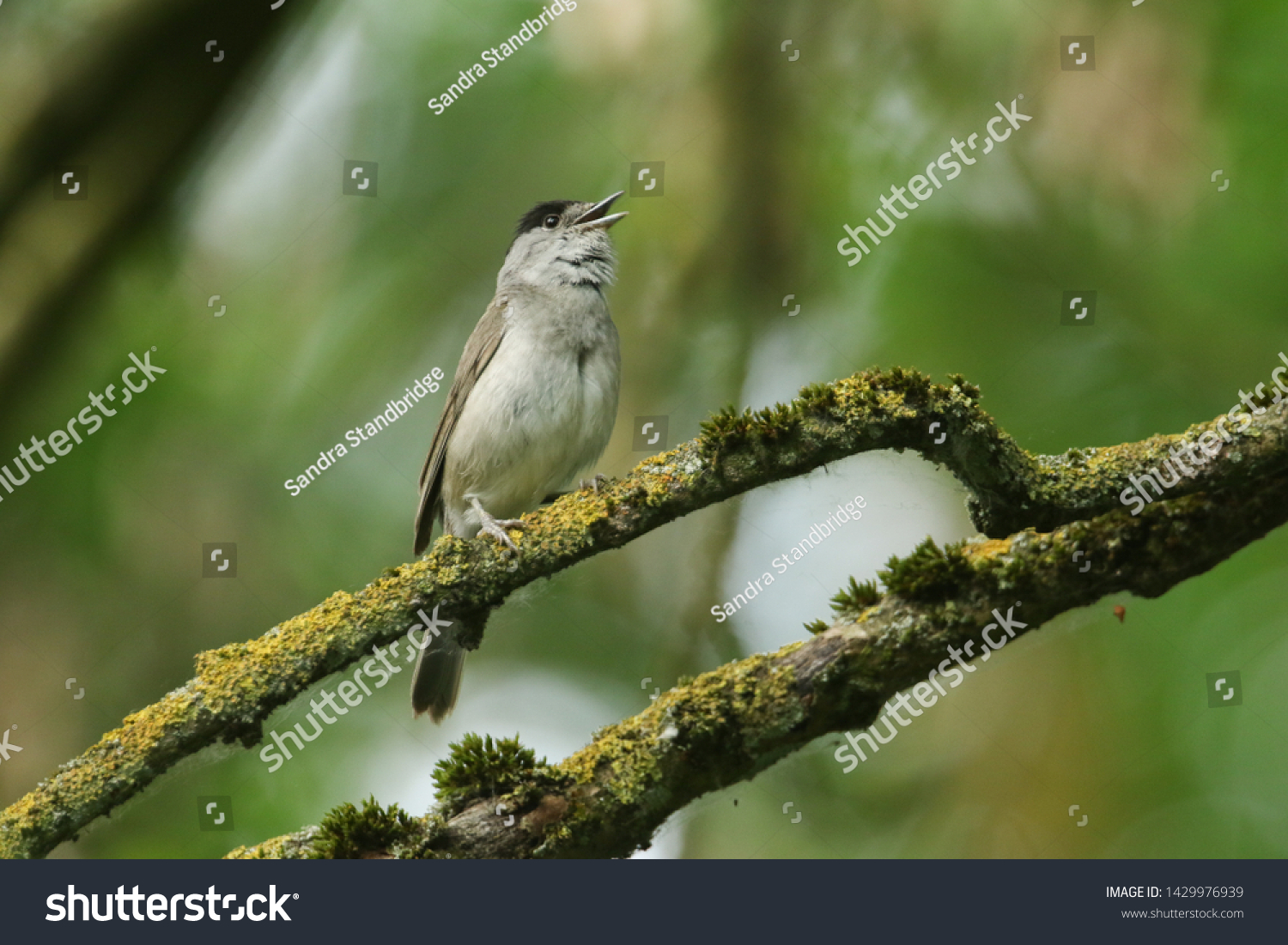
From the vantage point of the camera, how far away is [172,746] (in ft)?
8.58

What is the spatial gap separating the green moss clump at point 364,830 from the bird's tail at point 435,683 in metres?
1.88

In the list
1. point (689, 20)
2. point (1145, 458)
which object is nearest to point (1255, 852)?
point (1145, 458)

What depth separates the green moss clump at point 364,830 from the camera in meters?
2.35

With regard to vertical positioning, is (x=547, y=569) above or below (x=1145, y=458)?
above

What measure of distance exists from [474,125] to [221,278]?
201 cm

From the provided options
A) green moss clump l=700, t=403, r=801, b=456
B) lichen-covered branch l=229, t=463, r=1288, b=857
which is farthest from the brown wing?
lichen-covered branch l=229, t=463, r=1288, b=857

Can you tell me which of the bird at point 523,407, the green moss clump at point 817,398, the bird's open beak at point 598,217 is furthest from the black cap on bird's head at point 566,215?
the green moss clump at point 817,398

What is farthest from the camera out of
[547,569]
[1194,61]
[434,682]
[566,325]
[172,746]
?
[1194,61]

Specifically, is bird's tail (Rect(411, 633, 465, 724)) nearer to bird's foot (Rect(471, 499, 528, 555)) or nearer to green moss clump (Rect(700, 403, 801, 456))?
bird's foot (Rect(471, 499, 528, 555))

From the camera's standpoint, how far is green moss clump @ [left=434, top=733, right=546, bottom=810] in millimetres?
2354

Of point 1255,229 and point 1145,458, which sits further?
point 1255,229

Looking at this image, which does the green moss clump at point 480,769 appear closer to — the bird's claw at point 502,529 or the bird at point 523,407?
the bird's claw at point 502,529

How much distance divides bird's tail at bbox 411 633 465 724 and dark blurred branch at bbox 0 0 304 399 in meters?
2.43

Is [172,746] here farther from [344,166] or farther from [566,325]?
[344,166]
